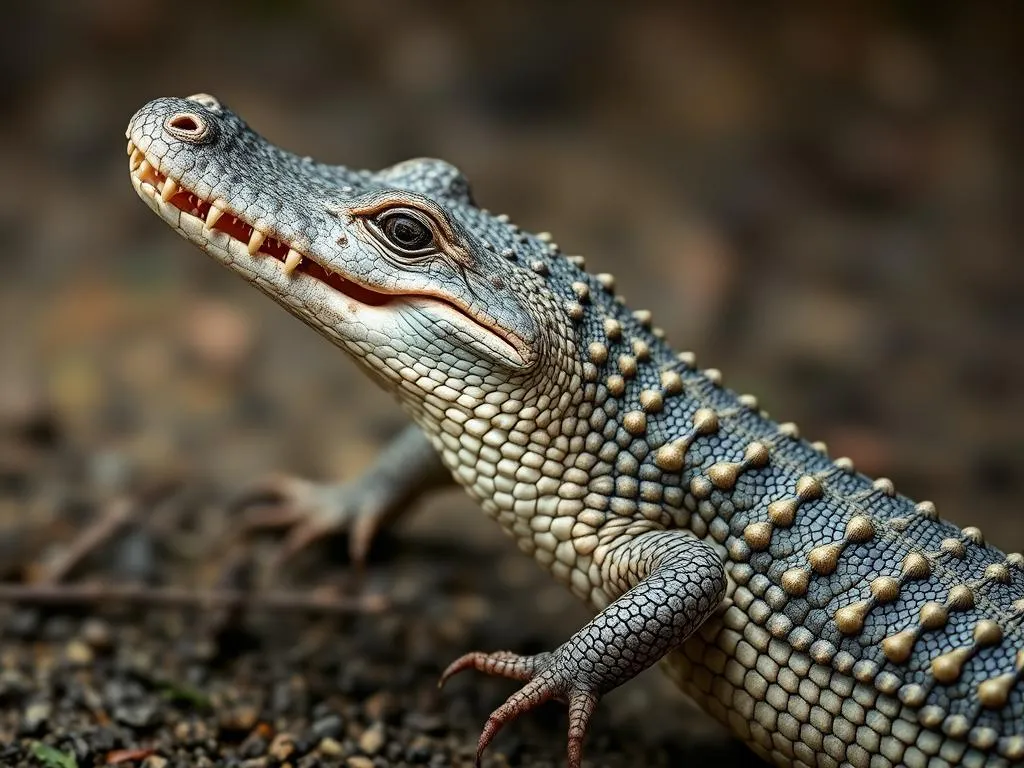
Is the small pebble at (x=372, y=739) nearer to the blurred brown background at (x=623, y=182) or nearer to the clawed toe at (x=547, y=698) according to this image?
the clawed toe at (x=547, y=698)

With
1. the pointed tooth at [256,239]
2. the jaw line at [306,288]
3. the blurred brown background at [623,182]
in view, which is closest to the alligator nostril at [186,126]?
the jaw line at [306,288]

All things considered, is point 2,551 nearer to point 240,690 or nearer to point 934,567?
point 240,690

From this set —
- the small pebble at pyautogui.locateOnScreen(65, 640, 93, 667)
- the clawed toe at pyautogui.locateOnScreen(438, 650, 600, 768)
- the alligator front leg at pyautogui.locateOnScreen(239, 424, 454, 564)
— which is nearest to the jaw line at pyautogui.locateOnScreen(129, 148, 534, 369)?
the clawed toe at pyautogui.locateOnScreen(438, 650, 600, 768)

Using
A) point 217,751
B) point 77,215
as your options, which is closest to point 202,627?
point 217,751

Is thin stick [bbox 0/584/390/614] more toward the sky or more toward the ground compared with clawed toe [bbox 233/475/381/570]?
more toward the ground

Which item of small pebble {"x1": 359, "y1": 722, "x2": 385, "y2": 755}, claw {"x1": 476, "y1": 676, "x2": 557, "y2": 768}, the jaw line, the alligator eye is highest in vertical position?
the alligator eye

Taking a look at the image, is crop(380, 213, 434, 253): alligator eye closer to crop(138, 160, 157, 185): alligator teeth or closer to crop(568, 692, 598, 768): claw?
crop(138, 160, 157, 185): alligator teeth

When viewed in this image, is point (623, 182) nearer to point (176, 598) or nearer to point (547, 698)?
point (176, 598)
